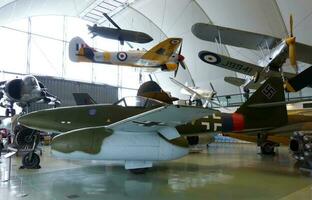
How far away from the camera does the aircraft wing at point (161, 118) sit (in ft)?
15.6

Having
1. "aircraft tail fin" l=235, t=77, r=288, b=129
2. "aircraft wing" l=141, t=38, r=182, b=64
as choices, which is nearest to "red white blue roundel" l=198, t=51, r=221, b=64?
"aircraft wing" l=141, t=38, r=182, b=64

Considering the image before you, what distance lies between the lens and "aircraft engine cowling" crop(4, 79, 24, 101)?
9.27 m

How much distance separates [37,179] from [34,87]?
13.5 feet

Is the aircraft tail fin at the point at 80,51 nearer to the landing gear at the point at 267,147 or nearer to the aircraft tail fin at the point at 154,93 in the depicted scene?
the aircraft tail fin at the point at 154,93

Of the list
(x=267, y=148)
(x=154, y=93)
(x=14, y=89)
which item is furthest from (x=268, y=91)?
(x=14, y=89)

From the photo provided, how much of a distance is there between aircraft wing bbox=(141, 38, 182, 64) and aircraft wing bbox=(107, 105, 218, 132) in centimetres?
862

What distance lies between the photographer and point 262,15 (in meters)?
19.1

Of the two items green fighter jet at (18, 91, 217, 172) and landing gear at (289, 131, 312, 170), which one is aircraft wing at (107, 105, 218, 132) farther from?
landing gear at (289, 131, 312, 170)

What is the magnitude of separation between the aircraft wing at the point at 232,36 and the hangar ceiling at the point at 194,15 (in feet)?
24.5

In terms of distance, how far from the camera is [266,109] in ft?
28.6

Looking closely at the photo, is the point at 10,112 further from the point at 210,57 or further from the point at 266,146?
the point at 266,146

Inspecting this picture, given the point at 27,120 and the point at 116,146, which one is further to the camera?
the point at 27,120

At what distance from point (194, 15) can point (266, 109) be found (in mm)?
15605

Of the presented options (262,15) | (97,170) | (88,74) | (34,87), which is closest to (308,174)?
(97,170)
